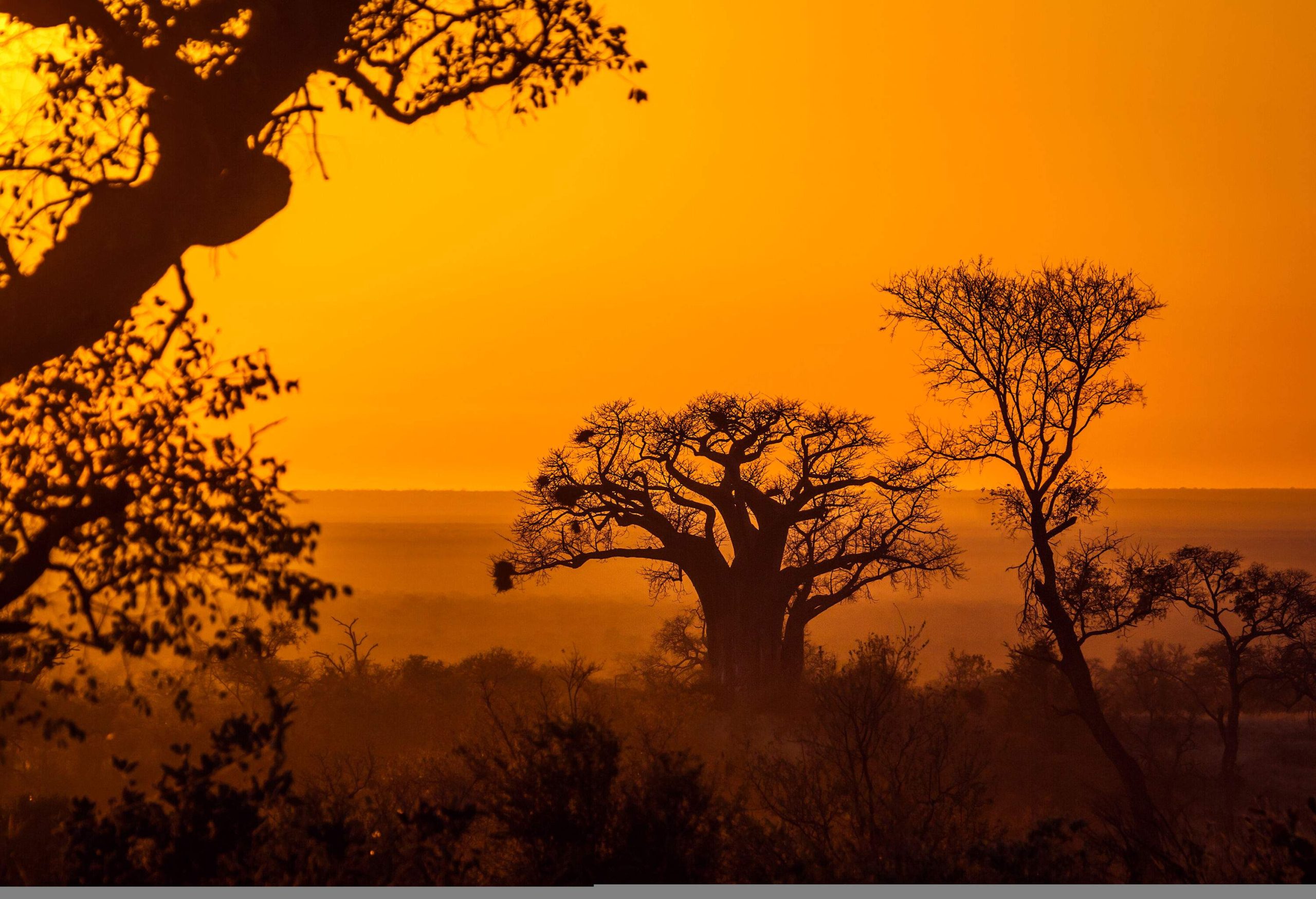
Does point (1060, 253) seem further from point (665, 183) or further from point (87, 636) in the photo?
point (87, 636)

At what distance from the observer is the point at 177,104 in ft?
17.3

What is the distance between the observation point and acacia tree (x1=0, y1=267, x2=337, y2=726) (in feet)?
16.0

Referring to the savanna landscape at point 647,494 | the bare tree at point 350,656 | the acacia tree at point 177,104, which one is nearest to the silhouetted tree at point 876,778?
the savanna landscape at point 647,494

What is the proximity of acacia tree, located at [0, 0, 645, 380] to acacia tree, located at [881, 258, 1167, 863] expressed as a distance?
3.39m

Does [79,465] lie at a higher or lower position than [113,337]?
lower

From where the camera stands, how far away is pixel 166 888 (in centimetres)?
496

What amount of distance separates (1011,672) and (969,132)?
8.31 meters

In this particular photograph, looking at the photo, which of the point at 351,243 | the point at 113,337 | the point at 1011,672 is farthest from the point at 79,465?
the point at 1011,672

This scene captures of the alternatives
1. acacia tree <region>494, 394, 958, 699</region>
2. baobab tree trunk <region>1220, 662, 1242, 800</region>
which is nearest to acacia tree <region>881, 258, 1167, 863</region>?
acacia tree <region>494, 394, 958, 699</region>

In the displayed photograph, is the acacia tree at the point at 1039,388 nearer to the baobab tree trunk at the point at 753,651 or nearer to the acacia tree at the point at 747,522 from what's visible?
the acacia tree at the point at 747,522

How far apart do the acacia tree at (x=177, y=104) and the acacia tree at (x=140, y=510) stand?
0.46 metres

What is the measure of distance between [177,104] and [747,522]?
865 cm

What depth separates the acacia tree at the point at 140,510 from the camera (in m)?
4.88

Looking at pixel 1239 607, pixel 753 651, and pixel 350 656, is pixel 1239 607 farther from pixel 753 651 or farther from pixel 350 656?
pixel 350 656
